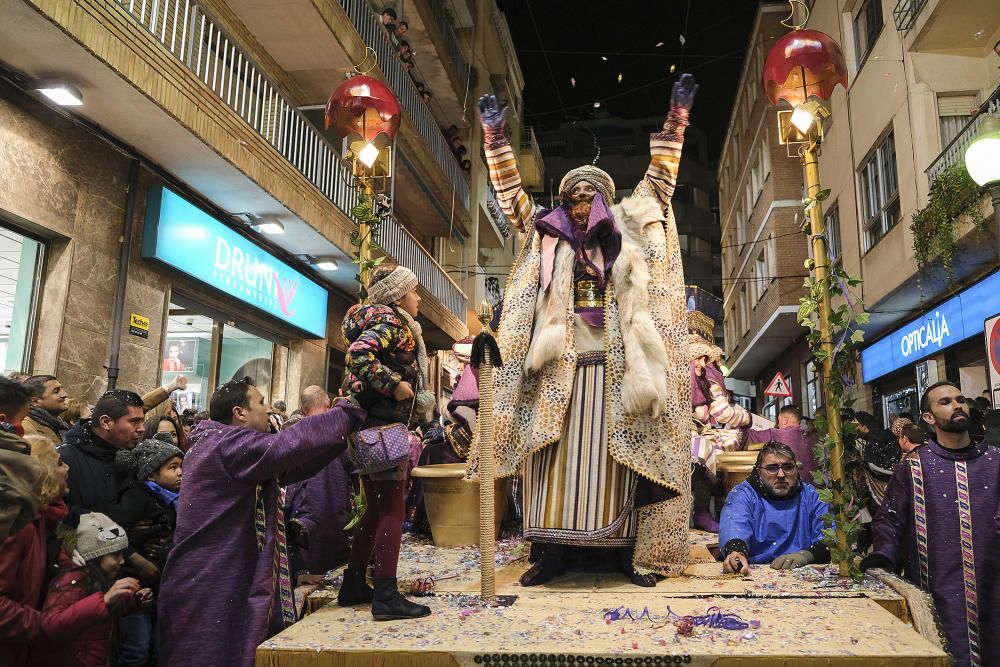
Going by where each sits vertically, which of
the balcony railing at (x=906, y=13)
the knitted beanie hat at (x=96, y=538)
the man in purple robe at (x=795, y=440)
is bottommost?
the knitted beanie hat at (x=96, y=538)

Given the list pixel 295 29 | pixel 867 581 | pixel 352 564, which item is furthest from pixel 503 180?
pixel 295 29

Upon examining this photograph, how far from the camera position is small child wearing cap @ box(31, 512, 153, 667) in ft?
10.1

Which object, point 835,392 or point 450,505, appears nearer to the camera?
point 835,392

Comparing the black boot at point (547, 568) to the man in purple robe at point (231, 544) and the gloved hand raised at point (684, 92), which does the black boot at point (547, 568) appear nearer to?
the man in purple robe at point (231, 544)

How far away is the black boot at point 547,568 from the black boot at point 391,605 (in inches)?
27.9

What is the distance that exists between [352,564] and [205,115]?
19.9 ft

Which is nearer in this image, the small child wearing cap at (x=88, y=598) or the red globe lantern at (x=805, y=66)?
the small child wearing cap at (x=88, y=598)

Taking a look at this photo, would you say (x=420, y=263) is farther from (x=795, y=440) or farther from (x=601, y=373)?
(x=601, y=373)

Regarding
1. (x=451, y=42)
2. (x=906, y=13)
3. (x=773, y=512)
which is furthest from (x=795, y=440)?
(x=451, y=42)

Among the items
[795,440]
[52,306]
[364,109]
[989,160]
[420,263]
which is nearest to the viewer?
[364,109]

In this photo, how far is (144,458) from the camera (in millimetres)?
4117

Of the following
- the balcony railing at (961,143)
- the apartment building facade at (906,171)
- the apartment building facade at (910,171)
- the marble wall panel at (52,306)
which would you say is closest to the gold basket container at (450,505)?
the marble wall panel at (52,306)

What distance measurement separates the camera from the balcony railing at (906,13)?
1197 centimetres

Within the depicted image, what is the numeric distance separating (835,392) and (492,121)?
2472 millimetres
